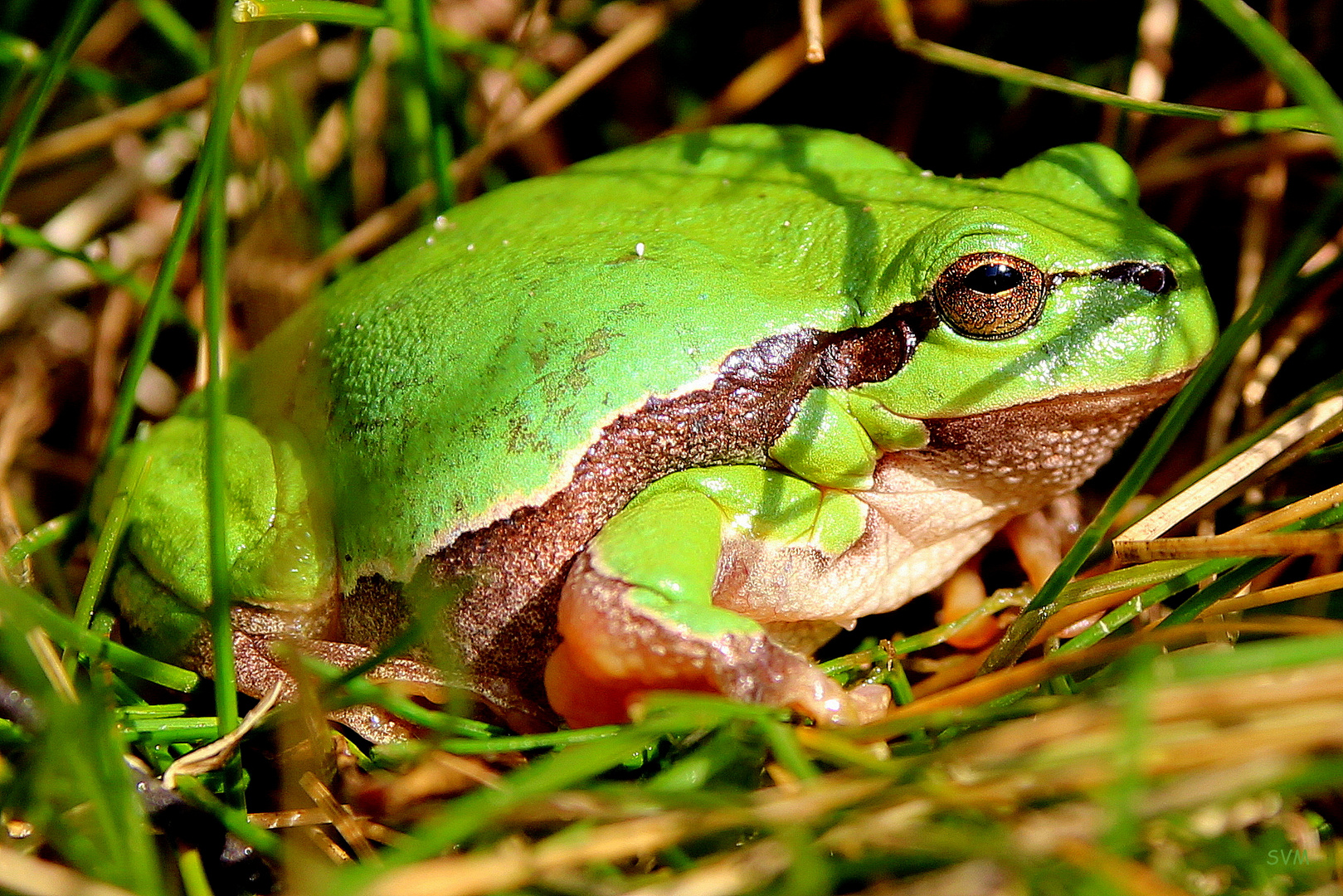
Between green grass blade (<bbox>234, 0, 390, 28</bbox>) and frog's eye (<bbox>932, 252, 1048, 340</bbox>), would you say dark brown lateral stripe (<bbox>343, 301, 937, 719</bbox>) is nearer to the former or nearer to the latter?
frog's eye (<bbox>932, 252, 1048, 340</bbox>)

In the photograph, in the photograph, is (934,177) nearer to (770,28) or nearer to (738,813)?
(770,28)

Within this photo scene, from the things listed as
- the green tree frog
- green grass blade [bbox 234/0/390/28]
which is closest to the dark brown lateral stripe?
the green tree frog

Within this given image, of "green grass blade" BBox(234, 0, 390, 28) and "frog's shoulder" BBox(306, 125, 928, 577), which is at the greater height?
"green grass blade" BBox(234, 0, 390, 28)

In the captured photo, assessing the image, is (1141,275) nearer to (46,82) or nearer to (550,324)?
(550,324)

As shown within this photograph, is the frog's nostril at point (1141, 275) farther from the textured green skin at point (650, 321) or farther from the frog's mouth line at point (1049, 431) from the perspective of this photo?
the frog's mouth line at point (1049, 431)

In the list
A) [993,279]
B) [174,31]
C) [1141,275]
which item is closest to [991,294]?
[993,279]

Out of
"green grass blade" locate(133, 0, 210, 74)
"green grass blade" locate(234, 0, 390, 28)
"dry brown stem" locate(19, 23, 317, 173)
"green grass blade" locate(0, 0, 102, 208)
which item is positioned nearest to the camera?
"green grass blade" locate(234, 0, 390, 28)

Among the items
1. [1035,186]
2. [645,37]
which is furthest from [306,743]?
[645,37]

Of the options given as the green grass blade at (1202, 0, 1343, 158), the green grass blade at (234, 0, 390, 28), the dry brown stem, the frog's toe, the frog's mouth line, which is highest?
the green grass blade at (234, 0, 390, 28)

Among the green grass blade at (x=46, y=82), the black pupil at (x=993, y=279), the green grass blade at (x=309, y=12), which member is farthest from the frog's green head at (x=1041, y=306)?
the green grass blade at (x=46, y=82)
